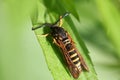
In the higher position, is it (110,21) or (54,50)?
(110,21)

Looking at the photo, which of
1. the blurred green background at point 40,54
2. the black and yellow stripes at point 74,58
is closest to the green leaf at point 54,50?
the blurred green background at point 40,54

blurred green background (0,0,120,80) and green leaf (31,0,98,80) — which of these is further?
blurred green background (0,0,120,80)

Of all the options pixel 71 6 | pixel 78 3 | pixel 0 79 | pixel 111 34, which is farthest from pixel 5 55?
pixel 111 34

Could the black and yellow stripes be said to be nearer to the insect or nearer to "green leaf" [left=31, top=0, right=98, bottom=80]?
the insect

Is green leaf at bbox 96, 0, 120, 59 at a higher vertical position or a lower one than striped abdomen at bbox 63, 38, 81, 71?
higher

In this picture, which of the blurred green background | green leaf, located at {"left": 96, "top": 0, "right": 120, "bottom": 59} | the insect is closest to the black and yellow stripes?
the insect

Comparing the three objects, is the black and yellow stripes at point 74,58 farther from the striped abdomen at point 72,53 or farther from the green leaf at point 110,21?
the green leaf at point 110,21

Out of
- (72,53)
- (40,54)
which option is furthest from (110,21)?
(40,54)

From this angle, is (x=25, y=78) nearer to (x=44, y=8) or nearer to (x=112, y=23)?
(x=44, y=8)

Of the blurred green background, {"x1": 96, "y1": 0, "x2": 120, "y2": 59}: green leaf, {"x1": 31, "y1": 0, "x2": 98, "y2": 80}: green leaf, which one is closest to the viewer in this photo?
{"x1": 96, "y1": 0, "x2": 120, "y2": 59}: green leaf

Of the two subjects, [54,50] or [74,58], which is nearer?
[54,50]

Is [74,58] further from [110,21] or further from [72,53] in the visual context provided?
[110,21]
